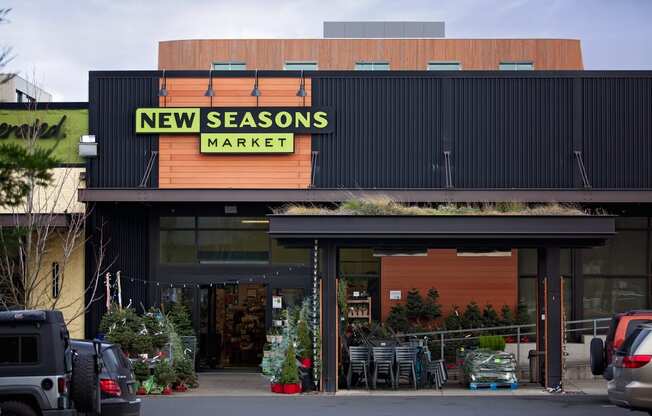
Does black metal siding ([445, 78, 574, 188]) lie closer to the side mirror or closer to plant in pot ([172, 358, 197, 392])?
plant in pot ([172, 358, 197, 392])

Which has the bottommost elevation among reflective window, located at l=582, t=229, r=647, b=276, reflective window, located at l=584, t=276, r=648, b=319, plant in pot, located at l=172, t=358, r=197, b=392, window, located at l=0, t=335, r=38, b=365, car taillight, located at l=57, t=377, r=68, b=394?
plant in pot, located at l=172, t=358, r=197, b=392

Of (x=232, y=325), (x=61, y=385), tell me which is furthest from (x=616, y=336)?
(x=232, y=325)

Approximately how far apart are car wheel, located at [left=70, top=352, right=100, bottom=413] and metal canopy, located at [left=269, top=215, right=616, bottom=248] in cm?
817

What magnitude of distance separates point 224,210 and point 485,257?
7297 mm

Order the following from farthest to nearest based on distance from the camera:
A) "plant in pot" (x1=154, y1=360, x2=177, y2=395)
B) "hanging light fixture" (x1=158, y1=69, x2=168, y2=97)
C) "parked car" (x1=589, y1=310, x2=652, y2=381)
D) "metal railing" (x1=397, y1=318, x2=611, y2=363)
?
"hanging light fixture" (x1=158, y1=69, x2=168, y2=97) → "metal railing" (x1=397, y1=318, x2=611, y2=363) → "plant in pot" (x1=154, y1=360, x2=177, y2=395) → "parked car" (x1=589, y1=310, x2=652, y2=381)

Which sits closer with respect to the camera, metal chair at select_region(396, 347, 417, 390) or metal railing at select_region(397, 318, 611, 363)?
metal chair at select_region(396, 347, 417, 390)

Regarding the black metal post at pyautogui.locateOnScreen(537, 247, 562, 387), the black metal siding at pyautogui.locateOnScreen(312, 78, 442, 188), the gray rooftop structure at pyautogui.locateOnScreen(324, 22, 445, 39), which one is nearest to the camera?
the black metal post at pyautogui.locateOnScreen(537, 247, 562, 387)

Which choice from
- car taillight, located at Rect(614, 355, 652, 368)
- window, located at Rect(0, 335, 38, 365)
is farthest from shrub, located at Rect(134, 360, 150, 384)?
car taillight, located at Rect(614, 355, 652, 368)

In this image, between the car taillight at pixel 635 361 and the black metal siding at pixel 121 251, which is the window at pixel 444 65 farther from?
the car taillight at pixel 635 361

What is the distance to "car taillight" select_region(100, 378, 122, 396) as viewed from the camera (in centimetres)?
1568

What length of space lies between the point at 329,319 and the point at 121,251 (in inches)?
306

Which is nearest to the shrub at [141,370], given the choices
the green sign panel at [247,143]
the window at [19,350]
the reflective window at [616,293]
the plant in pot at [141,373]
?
the plant in pot at [141,373]

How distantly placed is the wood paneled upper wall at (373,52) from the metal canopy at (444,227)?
2308cm

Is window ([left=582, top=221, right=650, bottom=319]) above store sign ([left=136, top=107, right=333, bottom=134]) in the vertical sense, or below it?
below
